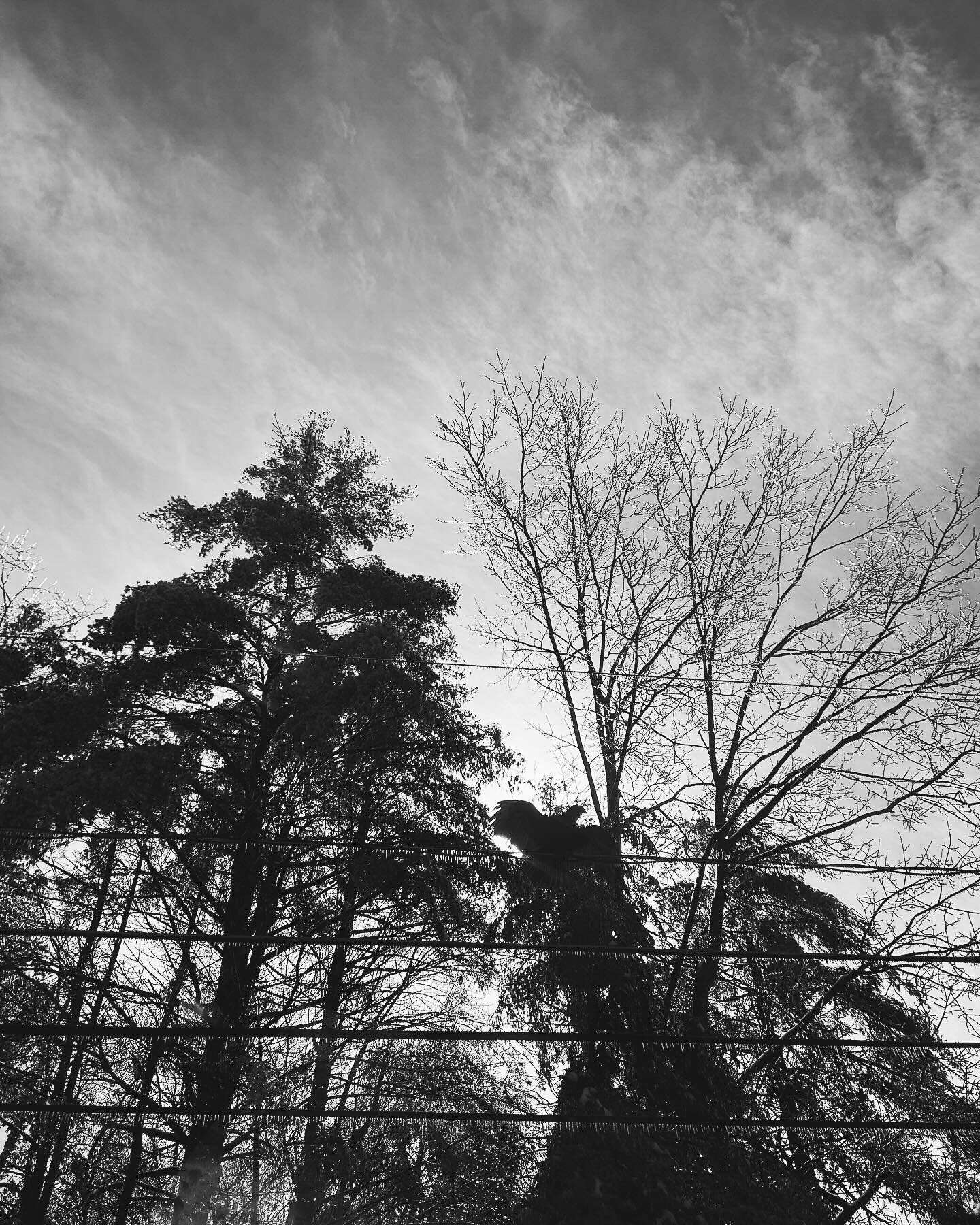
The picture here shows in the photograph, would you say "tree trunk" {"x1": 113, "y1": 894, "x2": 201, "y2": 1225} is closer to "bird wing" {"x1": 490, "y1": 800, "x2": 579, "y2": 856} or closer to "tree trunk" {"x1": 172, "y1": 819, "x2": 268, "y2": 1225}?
"tree trunk" {"x1": 172, "y1": 819, "x2": 268, "y2": 1225}

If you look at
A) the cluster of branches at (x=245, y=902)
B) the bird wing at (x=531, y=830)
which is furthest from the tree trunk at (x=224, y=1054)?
the bird wing at (x=531, y=830)

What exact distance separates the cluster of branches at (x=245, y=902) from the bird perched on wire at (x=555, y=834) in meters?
0.59

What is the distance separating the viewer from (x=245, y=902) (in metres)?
9.01

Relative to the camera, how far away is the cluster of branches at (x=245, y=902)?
834cm

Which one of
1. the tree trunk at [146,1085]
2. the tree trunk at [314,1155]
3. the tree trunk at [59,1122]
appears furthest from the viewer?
the tree trunk at [59,1122]

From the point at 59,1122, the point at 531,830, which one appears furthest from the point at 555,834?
the point at 59,1122

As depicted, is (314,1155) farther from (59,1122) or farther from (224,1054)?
(59,1122)

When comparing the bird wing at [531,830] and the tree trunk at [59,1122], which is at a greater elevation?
the bird wing at [531,830]

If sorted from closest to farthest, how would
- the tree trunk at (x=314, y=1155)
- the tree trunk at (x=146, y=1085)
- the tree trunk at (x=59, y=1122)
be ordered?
the tree trunk at (x=314, y=1155) < the tree trunk at (x=146, y=1085) < the tree trunk at (x=59, y=1122)

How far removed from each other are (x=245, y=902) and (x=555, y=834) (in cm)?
396

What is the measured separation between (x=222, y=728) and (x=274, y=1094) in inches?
185

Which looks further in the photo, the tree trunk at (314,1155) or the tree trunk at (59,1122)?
the tree trunk at (59,1122)

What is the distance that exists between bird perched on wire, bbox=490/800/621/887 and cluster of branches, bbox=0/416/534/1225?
59cm

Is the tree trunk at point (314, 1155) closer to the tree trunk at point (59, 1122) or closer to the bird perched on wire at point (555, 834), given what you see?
the bird perched on wire at point (555, 834)
